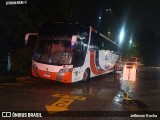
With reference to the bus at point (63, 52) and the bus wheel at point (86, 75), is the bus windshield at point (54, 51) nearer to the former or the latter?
the bus at point (63, 52)

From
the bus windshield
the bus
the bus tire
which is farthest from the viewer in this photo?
the bus tire

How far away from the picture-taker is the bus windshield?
14.5 m

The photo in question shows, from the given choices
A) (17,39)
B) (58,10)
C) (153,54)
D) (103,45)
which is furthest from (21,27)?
(153,54)

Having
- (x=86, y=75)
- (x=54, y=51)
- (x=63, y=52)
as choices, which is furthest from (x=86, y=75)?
(x=54, y=51)

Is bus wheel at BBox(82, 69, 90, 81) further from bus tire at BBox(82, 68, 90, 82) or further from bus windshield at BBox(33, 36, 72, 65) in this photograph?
bus windshield at BBox(33, 36, 72, 65)

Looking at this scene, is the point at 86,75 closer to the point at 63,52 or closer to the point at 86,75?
the point at 86,75

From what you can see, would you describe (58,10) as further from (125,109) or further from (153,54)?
(153,54)

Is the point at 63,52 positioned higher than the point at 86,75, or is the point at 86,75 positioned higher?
the point at 63,52

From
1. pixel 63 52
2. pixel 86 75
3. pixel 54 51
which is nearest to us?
pixel 63 52

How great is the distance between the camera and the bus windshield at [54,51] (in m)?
14.5

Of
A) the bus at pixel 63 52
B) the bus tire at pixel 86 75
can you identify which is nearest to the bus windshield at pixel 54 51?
the bus at pixel 63 52

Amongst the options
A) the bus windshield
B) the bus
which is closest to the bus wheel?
the bus

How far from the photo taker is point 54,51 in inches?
582

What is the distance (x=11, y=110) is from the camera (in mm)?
8305
